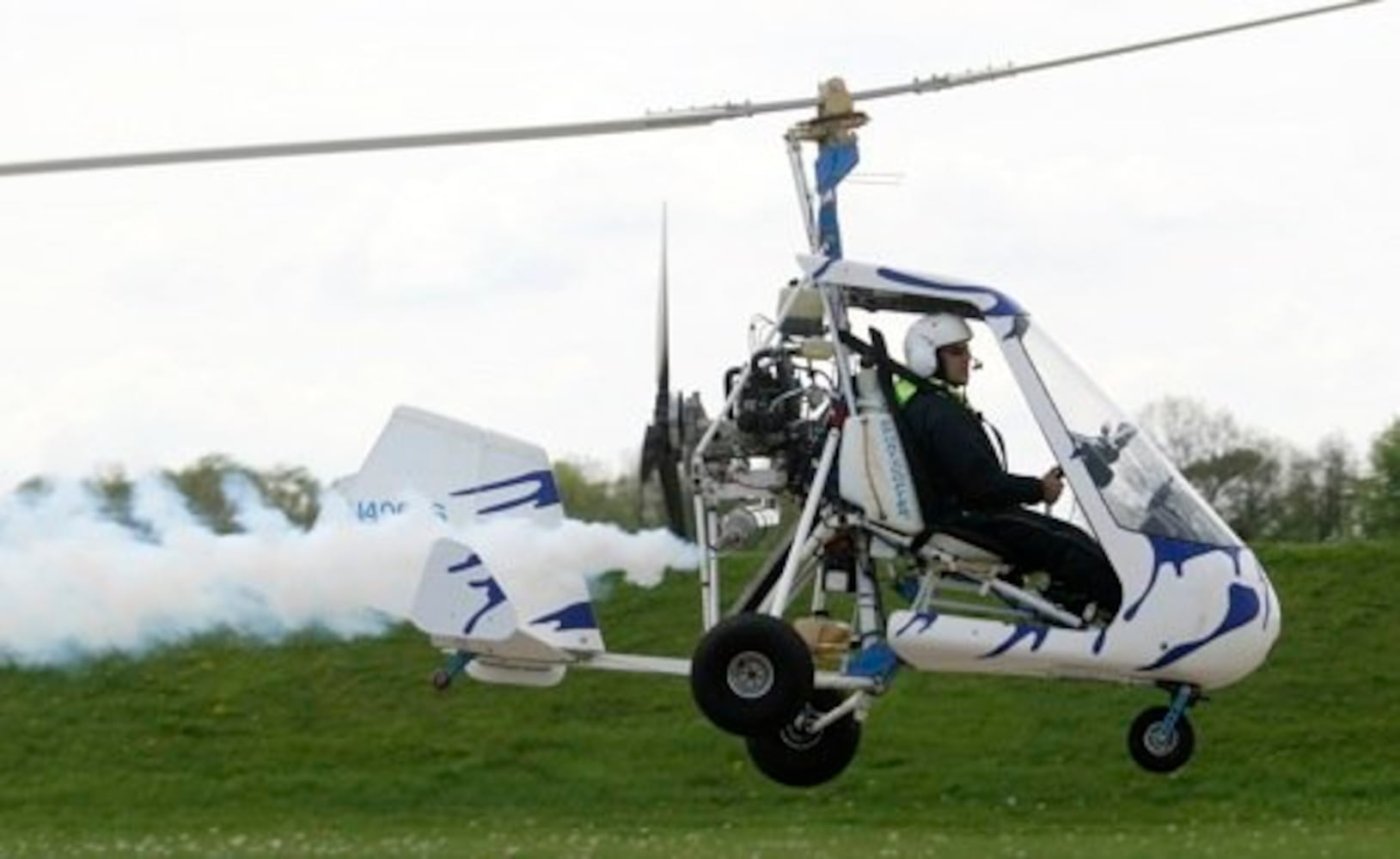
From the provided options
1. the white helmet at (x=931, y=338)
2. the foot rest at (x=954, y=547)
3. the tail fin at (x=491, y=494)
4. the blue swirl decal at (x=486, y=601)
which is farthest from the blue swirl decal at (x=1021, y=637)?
the blue swirl decal at (x=486, y=601)

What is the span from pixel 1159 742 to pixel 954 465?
6.01 feet

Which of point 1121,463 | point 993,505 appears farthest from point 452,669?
point 1121,463

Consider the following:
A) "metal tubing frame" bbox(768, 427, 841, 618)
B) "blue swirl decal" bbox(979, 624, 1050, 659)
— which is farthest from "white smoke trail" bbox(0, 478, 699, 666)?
"blue swirl decal" bbox(979, 624, 1050, 659)

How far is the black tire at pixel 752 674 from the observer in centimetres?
1535

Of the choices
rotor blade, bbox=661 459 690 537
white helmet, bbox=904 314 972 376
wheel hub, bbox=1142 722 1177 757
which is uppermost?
white helmet, bbox=904 314 972 376

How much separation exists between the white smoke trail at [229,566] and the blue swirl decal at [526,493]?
0.14 m

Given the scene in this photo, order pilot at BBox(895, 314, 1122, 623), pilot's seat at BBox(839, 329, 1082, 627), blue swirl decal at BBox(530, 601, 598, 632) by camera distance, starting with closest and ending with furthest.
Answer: pilot at BBox(895, 314, 1122, 623)
pilot's seat at BBox(839, 329, 1082, 627)
blue swirl decal at BBox(530, 601, 598, 632)

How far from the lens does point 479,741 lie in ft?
→ 114

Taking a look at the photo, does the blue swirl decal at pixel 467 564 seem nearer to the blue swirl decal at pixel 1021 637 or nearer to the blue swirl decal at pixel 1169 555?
the blue swirl decal at pixel 1021 637

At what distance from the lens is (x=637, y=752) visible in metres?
34.1

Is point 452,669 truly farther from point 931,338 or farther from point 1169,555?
point 1169,555

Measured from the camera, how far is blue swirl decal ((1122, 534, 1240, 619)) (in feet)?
50.7

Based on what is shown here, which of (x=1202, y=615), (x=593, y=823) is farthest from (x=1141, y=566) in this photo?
(x=593, y=823)

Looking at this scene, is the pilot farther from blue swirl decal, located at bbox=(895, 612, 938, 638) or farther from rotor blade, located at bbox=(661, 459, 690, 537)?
rotor blade, located at bbox=(661, 459, 690, 537)
